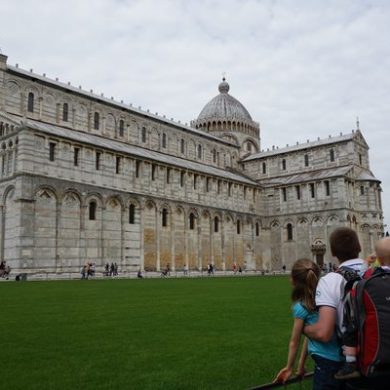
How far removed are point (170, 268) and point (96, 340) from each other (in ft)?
110

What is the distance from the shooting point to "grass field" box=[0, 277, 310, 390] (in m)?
6.14

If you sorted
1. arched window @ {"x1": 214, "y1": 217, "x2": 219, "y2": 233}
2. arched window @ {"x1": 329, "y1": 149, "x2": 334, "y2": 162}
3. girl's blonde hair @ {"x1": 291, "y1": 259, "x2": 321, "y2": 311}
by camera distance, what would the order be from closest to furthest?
girl's blonde hair @ {"x1": 291, "y1": 259, "x2": 321, "y2": 311}, arched window @ {"x1": 214, "y1": 217, "x2": 219, "y2": 233}, arched window @ {"x1": 329, "y1": 149, "x2": 334, "y2": 162}

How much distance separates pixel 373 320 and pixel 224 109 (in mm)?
60777

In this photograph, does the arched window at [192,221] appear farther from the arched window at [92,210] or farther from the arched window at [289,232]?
the arched window at [289,232]

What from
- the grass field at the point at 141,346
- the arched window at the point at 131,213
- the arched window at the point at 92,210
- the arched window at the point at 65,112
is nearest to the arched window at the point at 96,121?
the arched window at the point at 65,112

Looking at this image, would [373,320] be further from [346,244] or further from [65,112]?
[65,112]

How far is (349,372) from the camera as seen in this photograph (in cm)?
335

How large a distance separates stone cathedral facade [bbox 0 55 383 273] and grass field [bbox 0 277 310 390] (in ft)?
69.7

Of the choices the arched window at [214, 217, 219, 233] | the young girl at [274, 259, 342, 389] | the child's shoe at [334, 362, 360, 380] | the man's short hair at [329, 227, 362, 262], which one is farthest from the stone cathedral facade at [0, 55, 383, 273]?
the child's shoe at [334, 362, 360, 380]

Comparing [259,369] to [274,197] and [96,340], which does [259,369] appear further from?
[274,197]

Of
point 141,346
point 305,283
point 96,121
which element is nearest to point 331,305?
point 305,283

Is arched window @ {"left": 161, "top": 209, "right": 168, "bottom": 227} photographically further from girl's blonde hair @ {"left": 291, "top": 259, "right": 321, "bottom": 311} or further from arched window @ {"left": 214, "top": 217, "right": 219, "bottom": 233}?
girl's blonde hair @ {"left": 291, "top": 259, "right": 321, "bottom": 311}

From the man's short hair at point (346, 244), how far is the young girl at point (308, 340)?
30cm

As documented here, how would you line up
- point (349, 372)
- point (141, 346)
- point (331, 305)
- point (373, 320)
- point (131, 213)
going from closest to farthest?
point (373, 320) → point (349, 372) → point (331, 305) → point (141, 346) → point (131, 213)
